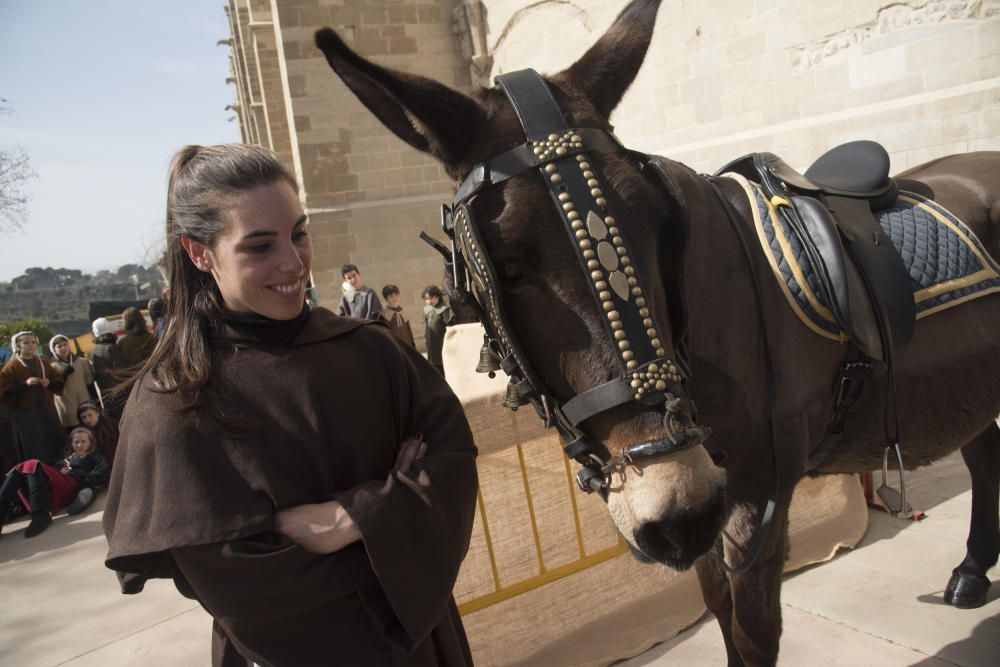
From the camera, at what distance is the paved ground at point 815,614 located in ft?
9.52

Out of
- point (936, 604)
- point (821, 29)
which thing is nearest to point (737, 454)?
point (936, 604)

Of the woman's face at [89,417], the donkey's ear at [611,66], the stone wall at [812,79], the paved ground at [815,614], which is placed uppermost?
the stone wall at [812,79]

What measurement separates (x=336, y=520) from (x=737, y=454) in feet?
3.60

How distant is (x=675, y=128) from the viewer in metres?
9.48

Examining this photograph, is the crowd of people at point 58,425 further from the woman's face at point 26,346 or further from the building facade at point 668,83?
the building facade at point 668,83

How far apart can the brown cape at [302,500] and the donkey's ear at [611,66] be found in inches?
32.0

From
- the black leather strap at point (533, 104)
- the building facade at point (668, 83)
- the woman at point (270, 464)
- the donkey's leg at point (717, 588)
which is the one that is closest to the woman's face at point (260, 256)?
the woman at point (270, 464)

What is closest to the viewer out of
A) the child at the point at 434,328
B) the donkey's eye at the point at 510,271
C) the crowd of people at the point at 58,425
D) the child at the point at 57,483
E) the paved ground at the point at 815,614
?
the donkey's eye at the point at 510,271

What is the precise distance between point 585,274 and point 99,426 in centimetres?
782

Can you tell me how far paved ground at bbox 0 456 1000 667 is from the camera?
9.52ft

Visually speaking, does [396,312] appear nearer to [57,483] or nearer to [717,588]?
[57,483]

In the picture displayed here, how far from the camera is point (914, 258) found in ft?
7.39

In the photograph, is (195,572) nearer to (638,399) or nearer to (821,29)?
(638,399)

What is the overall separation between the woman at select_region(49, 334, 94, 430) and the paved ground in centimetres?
261
